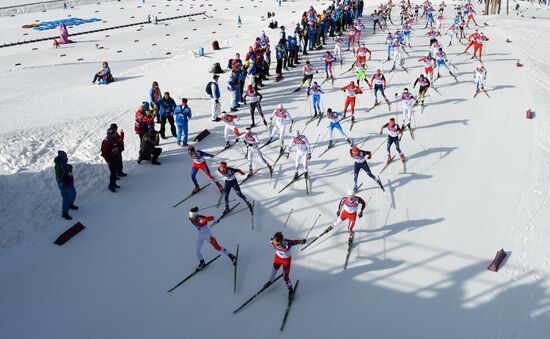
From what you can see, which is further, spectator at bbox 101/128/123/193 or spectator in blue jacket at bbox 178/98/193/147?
spectator in blue jacket at bbox 178/98/193/147

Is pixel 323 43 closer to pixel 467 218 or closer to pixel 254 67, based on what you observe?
pixel 254 67

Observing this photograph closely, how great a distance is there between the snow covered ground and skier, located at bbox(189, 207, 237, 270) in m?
0.36

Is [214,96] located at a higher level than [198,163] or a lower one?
higher

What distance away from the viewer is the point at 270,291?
29.5ft

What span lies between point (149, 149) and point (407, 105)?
9.28 metres

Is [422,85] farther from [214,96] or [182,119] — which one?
[182,119]

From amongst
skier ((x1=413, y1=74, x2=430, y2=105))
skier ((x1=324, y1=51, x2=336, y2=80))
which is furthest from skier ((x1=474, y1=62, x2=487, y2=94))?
skier ((x1=324, y1=51, x2=336, y2=80))

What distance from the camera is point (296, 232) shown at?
10820mm

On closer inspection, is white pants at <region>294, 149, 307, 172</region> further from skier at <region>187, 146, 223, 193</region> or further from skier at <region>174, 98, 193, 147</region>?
A: skier at <region>174, 98, 193, 147</region>

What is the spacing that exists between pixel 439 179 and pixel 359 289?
5.70m

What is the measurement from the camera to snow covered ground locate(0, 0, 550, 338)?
8320mm

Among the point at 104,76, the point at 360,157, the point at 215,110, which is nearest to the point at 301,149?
the point at 360,157

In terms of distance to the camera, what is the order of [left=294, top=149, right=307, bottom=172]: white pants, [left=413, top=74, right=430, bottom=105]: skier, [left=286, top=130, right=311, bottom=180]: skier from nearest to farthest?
[left=286, top=130, right=311, bottom=180]: skier, [left=294, top=149, right=307, bottom=172]: white pants, [left=413, top=74, right=430, bottom=105]: skier

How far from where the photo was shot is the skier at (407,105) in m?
15.5
